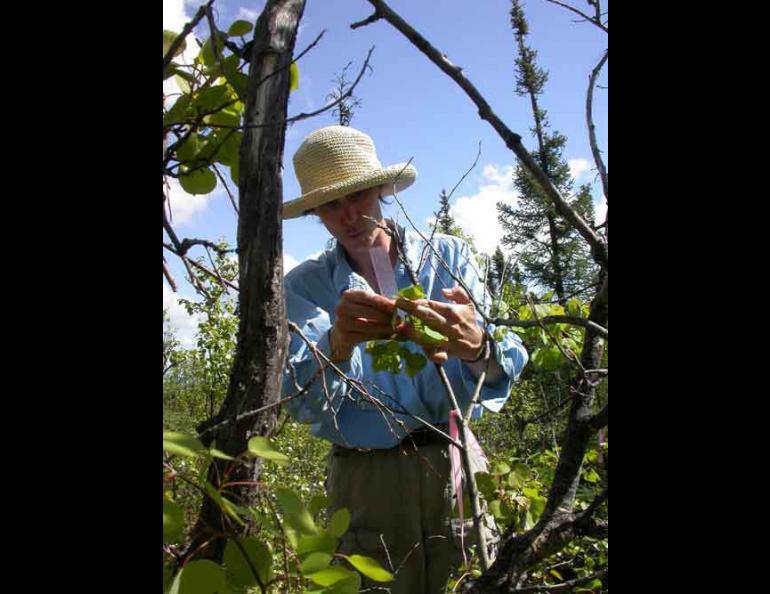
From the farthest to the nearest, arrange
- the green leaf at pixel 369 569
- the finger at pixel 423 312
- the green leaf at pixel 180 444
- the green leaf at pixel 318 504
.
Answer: the finger at pixel 423 312, the green leaf at pixel 318 504, the green leaf at pixel 369 569, the green leaf at pixel 180 444

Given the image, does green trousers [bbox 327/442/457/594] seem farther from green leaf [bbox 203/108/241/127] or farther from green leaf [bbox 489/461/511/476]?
green leaf [bbox 203/108/241/127]

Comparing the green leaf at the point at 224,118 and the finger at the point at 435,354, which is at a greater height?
the green leaf at the point at 224,118

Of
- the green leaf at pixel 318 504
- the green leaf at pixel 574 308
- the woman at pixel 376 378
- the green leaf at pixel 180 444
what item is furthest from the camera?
the green leaf at pixel 574 308

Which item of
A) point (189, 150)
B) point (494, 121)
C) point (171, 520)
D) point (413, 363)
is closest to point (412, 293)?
point (413, 363)

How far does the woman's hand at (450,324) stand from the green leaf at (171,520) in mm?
581

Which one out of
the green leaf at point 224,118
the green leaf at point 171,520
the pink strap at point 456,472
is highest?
the green leaf at point 224,118

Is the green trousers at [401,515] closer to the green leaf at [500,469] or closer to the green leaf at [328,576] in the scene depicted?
the green leaf at [500,469]

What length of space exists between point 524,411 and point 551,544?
536cm

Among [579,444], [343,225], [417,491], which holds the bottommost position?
[417,491]

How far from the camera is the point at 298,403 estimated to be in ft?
3.73

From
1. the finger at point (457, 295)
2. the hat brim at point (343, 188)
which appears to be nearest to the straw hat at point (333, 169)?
the hat brim at point (343, 188)

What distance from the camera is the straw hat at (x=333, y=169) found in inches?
54.3
